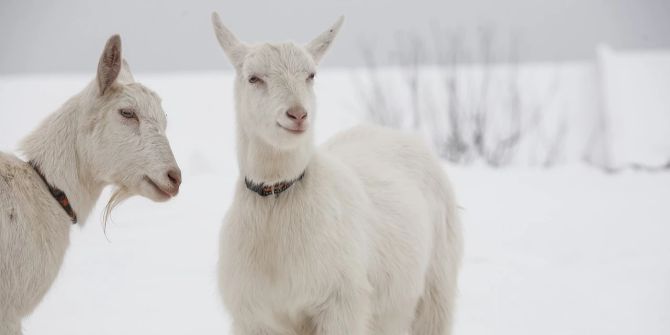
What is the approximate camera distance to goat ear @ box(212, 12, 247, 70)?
13.1 feet

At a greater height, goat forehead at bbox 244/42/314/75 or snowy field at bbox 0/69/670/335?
goat forehead at bbox 244/42/314/75

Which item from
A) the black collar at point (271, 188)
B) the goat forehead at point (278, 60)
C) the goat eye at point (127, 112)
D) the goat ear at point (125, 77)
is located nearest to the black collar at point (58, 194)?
Answer: the goat eye at point (127, 112)

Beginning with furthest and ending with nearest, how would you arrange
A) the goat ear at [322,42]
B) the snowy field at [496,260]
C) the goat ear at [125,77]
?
1. the snowy field at [496,260]
2. the goat ear at [322,42]
3. the goat ear at [125,77]

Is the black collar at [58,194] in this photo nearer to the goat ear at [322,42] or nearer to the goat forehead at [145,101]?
the goat forehead at [145,101]

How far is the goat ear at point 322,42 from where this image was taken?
411 centimetres

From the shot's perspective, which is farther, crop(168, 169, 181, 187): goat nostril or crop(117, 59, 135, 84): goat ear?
crop(117, 59, 135, 84): goat ear

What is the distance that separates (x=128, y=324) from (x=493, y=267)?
3302 mm

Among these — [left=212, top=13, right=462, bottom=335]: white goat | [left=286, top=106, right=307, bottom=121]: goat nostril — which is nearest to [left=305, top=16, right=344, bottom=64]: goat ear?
[left=212, top=13, right=462, bottom=335]: white goat

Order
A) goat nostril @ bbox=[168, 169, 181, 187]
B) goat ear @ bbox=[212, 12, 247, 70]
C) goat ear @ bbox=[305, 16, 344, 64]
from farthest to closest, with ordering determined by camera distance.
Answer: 1. goat ear @ bbox=[305, 16, 344, 64]
2. goat ear @ bbox=[212, 12, 247, 70]
3. goat nostril @ bbox=[168, 169, 181, 187]

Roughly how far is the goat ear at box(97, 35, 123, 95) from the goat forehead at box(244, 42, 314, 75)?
0.64m

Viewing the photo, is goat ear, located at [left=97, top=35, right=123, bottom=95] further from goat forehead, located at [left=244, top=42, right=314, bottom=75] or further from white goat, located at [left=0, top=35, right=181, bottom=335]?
goat forehead, located at [left=244, top=42, right=314, bottom=75]

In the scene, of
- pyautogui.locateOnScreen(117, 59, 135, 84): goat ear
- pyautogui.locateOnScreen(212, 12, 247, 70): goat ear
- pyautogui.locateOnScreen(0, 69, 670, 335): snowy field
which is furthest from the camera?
pyautogui.locateOnScreen(0, 69, 670, 335): snowy field

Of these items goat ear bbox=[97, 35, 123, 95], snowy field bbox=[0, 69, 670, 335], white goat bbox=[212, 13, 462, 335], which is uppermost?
goat ear bbox=[97, 35, 123, 95]

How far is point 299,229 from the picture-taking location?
3.65m
